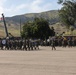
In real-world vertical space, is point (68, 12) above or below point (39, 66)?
above

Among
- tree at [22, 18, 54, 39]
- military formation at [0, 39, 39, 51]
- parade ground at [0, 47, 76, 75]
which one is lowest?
parade ground at [0, 47, 76, 75]

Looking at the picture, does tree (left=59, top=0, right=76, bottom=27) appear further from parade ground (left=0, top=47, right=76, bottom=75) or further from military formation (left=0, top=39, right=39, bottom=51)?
parade ground (left=0, top=47, right=76, bottom=75)

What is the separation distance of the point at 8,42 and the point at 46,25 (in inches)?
1369

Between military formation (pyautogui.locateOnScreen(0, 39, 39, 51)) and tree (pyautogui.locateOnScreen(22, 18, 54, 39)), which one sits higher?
tree (pyautogui.locateOnScreen(22, 18, 54, 39))

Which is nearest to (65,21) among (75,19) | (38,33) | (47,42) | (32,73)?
(75,19)

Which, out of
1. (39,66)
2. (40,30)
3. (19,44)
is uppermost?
(40,30)

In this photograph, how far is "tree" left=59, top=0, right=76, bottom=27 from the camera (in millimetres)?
84500

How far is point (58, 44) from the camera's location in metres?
61.0

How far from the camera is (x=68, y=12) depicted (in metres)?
85.2

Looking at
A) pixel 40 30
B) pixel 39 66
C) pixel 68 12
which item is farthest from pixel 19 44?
pixel 68 12

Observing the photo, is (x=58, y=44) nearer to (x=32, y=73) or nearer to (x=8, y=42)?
(x=8, y=42)

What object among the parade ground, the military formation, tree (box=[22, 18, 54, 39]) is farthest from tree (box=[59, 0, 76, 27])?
the parade ground

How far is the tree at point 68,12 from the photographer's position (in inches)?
3327

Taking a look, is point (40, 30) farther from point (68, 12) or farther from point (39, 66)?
point (39, 66)
